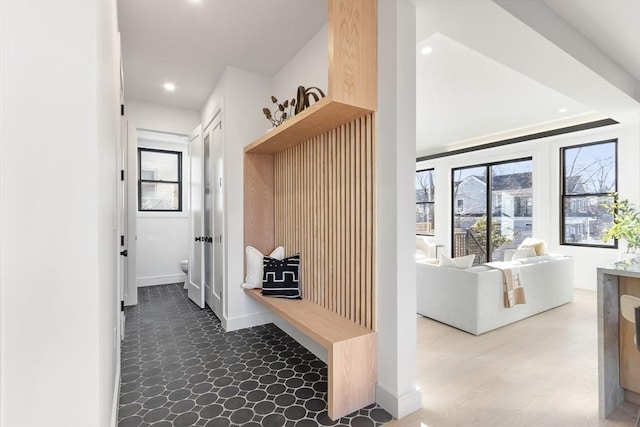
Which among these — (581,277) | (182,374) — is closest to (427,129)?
(581,277)

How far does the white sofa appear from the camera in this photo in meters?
3.25

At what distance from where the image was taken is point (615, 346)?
79.4 inches

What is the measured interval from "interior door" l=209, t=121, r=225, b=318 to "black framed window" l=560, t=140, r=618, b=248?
5909 millimetres

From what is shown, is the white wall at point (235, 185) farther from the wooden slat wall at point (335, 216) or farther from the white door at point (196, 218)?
the white door at point (196, 218)

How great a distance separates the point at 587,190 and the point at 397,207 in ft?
17.9

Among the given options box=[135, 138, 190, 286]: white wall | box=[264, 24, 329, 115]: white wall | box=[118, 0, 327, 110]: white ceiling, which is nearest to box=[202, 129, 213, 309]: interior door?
box=[118, 0, 327, 110]: white ceiling

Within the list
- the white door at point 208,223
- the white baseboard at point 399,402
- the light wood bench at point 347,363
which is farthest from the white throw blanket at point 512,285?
the white door at point 208,223

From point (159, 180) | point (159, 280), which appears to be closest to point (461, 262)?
point (159, 280)

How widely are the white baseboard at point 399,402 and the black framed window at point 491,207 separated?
18.4ft

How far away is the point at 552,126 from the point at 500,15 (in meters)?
4.56

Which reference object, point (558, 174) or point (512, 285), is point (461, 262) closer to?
point (512, 285)

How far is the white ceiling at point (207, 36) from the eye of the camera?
8.00ft

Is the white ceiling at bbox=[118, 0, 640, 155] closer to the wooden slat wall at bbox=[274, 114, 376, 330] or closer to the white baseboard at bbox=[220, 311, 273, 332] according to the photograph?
the wooden slat wall at bbox=[274, 114, 376, 330]

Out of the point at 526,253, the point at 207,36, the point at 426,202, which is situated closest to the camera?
the point at 207,36
